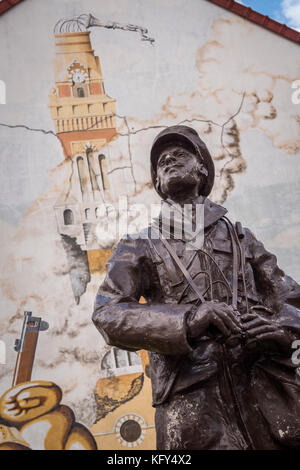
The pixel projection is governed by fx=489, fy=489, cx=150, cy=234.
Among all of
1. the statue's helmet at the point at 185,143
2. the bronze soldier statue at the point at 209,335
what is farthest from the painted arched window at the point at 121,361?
the bronze soldier statue at the point at 209,335

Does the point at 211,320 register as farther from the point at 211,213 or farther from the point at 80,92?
the point at 80,92

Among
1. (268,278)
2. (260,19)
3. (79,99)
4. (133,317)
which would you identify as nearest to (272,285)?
(268,278)

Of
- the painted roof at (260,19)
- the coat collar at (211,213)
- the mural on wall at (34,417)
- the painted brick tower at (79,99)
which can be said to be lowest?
the mural on wall at (34,417)

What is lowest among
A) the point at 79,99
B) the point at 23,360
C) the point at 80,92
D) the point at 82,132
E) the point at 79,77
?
the point at 23,360

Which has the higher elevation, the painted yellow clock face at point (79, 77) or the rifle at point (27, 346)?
the painted yellow clock face at point (79, 77)

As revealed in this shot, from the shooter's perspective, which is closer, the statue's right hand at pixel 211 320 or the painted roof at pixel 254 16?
the statue's right hand at pixel 211 320

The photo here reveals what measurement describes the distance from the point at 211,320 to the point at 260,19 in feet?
21.4

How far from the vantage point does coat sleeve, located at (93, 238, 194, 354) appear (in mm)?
1350

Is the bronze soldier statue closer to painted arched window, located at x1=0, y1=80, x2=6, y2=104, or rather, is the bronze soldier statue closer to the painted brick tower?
the painted brick tower

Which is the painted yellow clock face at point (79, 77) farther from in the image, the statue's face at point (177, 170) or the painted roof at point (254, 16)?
the statue's face at point (177, 170)

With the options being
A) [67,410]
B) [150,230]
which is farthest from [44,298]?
[150,230]

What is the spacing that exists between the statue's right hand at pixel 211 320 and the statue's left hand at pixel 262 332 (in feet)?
0.20

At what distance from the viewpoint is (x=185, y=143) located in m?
1.99

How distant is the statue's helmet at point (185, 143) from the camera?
1964mm
